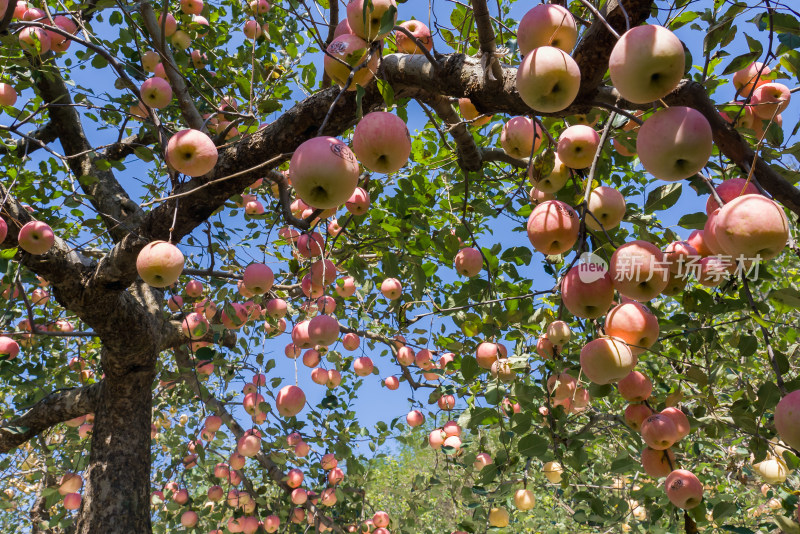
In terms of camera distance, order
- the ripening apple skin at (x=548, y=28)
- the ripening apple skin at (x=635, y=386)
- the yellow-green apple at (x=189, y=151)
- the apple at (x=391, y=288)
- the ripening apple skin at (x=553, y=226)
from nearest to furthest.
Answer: the ripening apple skin at (x=548, y=28), the ripening apple skin at (x=553, y=226), the yellow-green apple at (x=189, y=151), the ripening apple skin at (x=635, y=386), the apple at (x=391, y=288)

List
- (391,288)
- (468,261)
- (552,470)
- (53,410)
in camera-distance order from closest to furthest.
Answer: (468,261)
(552,470)
(391,288)
(53,410)

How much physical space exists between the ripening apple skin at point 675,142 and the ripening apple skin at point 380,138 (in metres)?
0.59

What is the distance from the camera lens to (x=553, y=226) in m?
1.42

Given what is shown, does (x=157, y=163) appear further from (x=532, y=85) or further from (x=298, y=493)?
(x=532, y=85)

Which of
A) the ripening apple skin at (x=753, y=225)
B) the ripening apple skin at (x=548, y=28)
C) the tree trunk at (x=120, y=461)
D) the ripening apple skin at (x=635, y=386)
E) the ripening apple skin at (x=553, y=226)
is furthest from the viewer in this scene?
the tree trunk at (x=120, y=461)

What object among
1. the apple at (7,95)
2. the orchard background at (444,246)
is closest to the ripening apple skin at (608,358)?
the orchard background at (444,246)

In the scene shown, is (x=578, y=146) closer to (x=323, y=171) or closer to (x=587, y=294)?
(x=587, y=294)

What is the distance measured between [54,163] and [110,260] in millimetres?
1633

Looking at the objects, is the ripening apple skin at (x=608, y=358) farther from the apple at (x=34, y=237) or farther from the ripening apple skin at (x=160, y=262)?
the apple at (x=34, y=237)

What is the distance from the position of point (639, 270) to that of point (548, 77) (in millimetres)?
544

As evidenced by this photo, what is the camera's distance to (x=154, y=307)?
378cm

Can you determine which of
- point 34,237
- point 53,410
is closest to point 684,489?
point 34,237

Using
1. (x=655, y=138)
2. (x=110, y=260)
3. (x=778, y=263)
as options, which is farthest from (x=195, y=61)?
(x=778, y=263)

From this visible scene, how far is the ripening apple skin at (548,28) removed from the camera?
1.31 metres
